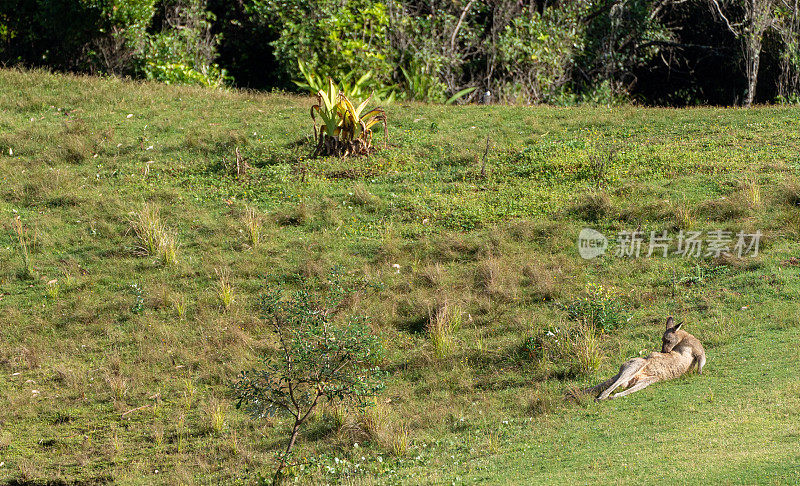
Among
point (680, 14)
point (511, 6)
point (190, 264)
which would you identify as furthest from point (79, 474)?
point (680, 14)

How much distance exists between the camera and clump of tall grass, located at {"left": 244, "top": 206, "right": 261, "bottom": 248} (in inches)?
426

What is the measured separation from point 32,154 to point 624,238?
9.17 meters

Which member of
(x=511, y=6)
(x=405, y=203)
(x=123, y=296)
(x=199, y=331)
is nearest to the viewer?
(x=199, y=331)

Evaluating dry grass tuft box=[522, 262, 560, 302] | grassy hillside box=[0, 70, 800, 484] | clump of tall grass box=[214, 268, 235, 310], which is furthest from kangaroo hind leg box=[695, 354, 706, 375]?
clump of tall grass box=[214, 268, 235, 310]

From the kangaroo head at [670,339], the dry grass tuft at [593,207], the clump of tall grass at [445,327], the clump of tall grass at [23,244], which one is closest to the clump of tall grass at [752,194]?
the dry grass tuft at [593,207]

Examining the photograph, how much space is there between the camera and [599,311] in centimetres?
850

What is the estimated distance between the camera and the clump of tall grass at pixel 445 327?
8484mm

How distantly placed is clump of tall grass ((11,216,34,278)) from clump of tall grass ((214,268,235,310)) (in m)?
2.32

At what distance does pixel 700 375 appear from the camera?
283 inches

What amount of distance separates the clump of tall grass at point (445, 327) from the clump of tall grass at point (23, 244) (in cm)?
502

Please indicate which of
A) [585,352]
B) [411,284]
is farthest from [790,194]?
[411,284]

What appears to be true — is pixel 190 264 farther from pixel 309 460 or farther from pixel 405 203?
pixel 309 460

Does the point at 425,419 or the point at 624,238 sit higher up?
the point at 624,238

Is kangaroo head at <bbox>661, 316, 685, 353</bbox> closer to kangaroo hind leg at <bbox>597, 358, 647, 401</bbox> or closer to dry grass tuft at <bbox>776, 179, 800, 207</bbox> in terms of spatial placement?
kangaroo hind leg at <bbox>597, 358, 647, 401</bbox>
